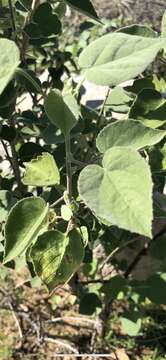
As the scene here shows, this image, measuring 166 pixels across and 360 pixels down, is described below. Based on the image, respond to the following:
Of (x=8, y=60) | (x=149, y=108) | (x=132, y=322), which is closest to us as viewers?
(x=8, y=60)

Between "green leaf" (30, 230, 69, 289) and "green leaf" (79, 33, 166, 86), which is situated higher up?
"green leaf" (79, 33, 166, 86)

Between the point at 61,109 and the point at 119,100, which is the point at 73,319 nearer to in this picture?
the point at 119,100

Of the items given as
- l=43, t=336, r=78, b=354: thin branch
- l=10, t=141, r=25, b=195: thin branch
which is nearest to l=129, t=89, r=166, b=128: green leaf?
l=10, t=141, r=25, b=195: thin branch

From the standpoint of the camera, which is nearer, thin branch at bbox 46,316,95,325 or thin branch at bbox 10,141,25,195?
thin branch at bbox 10,141,25,195

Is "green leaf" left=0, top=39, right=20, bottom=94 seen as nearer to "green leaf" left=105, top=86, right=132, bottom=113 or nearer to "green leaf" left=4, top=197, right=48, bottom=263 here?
"green leaf" left=4, top=197, right=48, bottom=263

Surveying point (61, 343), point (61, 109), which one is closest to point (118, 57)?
point (61, 109)

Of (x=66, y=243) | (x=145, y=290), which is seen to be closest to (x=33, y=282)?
(x=145, y=290)

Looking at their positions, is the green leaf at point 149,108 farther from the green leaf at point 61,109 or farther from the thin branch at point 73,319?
the thin branch at point 73,319
